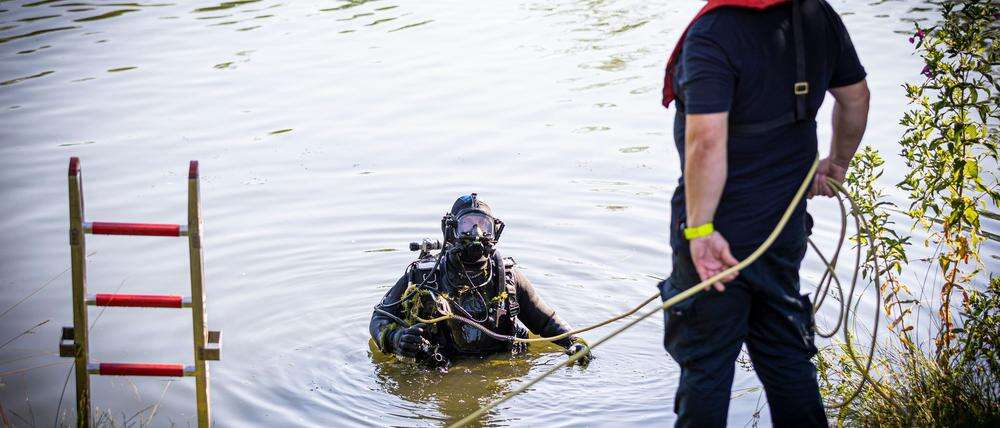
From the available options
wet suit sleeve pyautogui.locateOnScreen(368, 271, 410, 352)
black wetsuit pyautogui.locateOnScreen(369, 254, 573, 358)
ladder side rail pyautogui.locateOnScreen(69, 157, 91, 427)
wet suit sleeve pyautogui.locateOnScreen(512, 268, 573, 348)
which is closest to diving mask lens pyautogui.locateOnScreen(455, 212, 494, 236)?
black wetsuit pyautogui.locateOnScreen(369, 254, 573, 358)

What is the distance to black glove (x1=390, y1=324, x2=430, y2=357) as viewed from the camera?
6250 mm

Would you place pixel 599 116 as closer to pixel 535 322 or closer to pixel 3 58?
pixel 535 322

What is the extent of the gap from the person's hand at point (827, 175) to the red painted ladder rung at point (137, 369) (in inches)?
113

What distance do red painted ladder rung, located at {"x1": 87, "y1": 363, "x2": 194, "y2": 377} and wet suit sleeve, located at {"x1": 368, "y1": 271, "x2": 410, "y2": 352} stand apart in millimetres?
1927

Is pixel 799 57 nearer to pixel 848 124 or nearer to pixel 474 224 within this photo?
pixel 848 124

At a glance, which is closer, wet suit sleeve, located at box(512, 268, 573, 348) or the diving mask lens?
the diving mask lens

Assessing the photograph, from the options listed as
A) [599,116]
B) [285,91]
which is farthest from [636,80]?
[285,91]

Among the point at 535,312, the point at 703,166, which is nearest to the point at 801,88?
the point at 703,166

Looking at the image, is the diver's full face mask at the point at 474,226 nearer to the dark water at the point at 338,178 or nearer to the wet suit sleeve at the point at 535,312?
the wet suit sleeve at the point at 535,312

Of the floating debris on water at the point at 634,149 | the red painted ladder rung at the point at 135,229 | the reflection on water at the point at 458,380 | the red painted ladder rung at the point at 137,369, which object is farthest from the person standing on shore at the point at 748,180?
the floating debris on water at the point at 634,149

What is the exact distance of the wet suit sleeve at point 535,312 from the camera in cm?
680

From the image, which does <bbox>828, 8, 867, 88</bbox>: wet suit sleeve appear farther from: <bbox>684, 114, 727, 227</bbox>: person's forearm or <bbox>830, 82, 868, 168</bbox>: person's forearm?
<bbox>684, 114, 727, 227</bbox>: person's forearm

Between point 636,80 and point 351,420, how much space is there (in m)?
8.71

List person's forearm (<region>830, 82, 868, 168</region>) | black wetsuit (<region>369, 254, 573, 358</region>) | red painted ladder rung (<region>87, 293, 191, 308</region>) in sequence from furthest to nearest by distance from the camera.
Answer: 1. black wetsuit (<region>369, 254, 573, 358</region>)
2. red painted ladder rung (<region>87, 293, 191, 308</region>)
3. person's forearm (<region>830, 82, 868, 168</region>)
